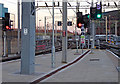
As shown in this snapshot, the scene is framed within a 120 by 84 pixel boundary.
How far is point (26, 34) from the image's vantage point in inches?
569

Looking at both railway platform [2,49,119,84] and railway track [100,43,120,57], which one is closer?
railway platform [2,49,119,84]

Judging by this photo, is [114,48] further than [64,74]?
Yes


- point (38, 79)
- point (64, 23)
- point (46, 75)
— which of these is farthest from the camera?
point (64, 23)

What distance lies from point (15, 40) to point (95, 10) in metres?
13.0

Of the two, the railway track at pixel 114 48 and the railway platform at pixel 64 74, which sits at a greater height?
the railway platform at pixel 64 74

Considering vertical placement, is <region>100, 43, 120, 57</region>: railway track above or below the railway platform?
below

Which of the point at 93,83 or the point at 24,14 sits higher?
the point at 24,14

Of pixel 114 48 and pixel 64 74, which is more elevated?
pixel 64 74

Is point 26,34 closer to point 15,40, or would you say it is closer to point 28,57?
point 28,57

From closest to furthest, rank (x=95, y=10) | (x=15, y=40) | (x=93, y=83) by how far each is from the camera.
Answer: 1. (x=93, y=83)
2. (x=95, y=10)
3. (x=15, y=40)

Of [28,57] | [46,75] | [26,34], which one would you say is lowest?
[46,75]

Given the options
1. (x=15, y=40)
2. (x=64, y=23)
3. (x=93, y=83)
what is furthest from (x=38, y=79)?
(x=15, y=40)

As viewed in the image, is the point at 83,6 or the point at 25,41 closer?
the point at 25,41

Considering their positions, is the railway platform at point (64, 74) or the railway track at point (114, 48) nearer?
the railway platform at point (64, 74)
